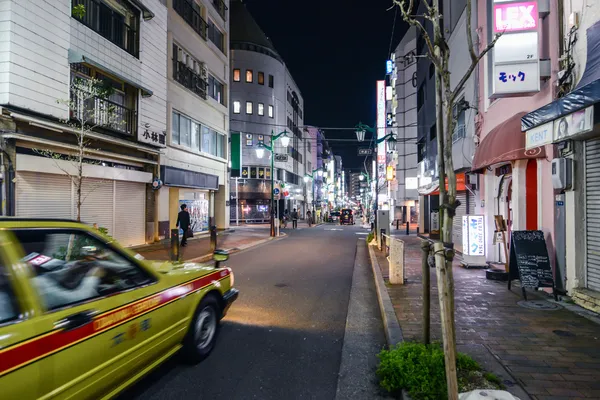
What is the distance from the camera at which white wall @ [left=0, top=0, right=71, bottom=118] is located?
939 cm

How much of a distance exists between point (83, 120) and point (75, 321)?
32.2 ft

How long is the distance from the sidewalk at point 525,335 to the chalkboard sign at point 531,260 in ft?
1.22

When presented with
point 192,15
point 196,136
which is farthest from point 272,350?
point 192,15

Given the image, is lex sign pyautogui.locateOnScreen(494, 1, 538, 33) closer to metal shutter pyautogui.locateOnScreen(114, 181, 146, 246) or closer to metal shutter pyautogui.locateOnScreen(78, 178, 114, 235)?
metal shutter pyautogui.locateOnScreen(78, 178, 114, 235)

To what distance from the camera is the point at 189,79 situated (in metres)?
19.8

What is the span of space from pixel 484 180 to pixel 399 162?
2793 centimetres

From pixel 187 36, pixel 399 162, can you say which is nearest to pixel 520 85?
pixel 187 36

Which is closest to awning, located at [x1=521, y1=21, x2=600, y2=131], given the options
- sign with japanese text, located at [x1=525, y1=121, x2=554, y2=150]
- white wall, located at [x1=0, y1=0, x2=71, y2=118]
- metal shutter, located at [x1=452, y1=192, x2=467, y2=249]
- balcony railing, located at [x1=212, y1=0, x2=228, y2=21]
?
sign with japanese text, located at [x1=525, y1=121, x2=554, y2=150]

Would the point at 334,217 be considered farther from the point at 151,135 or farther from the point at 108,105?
the point at 108,105

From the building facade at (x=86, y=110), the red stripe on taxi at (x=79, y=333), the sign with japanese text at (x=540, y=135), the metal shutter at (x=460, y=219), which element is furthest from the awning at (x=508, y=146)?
the building facade at (x=86, y=110)

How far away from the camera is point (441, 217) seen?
3.44 metres

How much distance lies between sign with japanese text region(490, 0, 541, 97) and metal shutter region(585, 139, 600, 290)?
1704 mm

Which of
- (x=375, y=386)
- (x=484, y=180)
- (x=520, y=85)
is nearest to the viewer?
(x=375, y=386)

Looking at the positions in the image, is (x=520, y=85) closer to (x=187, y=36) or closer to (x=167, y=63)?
(x=167, y=63)
